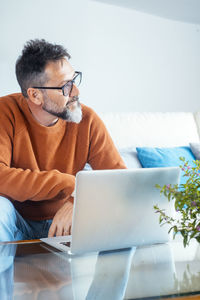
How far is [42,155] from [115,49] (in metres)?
1.68

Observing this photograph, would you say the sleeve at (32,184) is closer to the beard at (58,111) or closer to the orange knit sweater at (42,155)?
the orange knit sweater at (42,155)

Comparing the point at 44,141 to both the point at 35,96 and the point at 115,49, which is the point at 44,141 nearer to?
the point at 35,96

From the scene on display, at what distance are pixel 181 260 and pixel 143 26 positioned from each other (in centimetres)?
275

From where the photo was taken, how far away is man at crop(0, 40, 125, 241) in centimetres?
150

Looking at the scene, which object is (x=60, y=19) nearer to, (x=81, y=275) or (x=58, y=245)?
(x=58, y=245)

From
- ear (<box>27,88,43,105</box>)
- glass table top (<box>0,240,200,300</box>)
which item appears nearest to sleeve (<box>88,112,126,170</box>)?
ear (<box>27,88,43,105</box>)

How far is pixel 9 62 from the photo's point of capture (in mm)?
2670

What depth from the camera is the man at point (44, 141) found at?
1500 millimetres

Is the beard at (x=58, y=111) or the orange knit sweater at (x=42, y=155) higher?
the beard at (x=58, y=111)

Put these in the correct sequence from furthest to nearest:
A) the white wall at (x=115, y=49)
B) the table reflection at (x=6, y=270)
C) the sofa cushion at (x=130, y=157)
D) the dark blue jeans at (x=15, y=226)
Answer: the white wall at (x=115, y=49) → the sofa cushion at (x=130, y=157) → the dark blue jeans at (x=15, y=226) → the table reflection at (x=6, y=270)

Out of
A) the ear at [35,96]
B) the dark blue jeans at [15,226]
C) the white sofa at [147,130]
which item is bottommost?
the dark blue jeans at [15,226]

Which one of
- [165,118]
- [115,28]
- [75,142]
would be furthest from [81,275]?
[115,28]

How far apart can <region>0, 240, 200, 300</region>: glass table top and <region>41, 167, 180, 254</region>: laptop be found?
1.3 inches

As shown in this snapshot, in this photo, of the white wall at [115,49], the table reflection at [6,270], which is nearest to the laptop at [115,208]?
the table reflection at [6,270]
